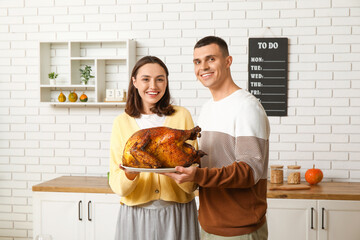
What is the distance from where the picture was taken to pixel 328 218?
Answer: 3406mm

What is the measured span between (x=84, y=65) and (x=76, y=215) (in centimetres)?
148

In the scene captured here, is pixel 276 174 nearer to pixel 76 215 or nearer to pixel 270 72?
pixel 270 72

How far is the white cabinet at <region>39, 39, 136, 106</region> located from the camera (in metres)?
3.99

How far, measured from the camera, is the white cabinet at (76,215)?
360 centimetres

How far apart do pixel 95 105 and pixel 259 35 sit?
1.75 meters

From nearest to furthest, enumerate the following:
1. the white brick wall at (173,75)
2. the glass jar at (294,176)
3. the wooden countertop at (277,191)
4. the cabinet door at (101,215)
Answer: the wooden countertop at (277,191) → the cabinet door at (101,215) → the glass jar at (294,176) → the white brick wall at (173,75)

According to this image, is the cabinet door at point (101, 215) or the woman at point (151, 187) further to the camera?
the cabinet door at point (101, 215)

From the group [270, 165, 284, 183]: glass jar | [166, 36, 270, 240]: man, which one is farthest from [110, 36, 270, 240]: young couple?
[270, 165, 284, 183]: glass jar

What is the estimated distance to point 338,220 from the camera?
3.40 m

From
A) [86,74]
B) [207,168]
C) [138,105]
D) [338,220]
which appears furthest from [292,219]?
[86,74]

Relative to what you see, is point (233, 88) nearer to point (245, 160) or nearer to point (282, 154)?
point (245, 160)

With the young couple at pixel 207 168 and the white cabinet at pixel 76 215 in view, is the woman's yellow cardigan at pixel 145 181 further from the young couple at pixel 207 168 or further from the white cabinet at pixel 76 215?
the white cabinet at pixel 76 215

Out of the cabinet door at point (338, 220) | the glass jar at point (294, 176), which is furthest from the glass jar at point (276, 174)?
the cabinet door at point (338, 220)

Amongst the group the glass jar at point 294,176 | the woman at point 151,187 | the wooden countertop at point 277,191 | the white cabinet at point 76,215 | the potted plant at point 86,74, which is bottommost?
the white cabinet at point 76,215
